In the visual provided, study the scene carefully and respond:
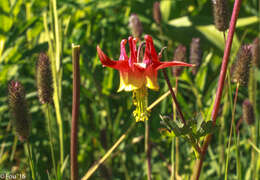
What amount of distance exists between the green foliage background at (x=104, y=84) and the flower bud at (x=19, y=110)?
60 centimetres

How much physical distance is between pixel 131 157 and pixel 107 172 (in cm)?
47

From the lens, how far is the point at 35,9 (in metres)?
2.84

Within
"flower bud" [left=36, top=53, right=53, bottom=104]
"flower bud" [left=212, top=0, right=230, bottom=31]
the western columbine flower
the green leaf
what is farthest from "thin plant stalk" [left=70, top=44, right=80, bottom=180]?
the green leaf

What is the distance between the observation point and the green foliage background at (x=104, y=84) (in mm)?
1991

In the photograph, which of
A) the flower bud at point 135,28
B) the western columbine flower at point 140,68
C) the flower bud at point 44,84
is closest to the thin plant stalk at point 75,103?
the western columbine flower at point 140,68

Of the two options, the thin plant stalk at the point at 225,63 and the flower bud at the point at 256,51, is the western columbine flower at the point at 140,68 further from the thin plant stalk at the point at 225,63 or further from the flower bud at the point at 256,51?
the flower bud at the point at 256,51

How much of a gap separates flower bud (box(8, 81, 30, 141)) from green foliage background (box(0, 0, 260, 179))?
1.98 ft

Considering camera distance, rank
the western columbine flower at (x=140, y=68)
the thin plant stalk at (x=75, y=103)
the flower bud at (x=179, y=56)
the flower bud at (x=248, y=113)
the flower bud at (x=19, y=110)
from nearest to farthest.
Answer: the thin plant stalk at (x=75, y=103), the western columbine flower at (x=140, y=68), the flower bud at (x=19, y=110), the flower bud at (x=179, y=56), the flower bud at (x=248, y=113)

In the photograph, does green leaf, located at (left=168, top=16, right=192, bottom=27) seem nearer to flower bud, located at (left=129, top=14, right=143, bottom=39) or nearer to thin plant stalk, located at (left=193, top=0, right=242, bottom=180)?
flower bud, located at (left=129, top=14, right=143, bottom=39)

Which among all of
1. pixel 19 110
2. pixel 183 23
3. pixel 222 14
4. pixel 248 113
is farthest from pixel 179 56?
pixel 183 23

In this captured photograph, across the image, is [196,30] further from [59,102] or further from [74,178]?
[74,178]

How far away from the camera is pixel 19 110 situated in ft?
3.64

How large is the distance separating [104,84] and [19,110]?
1.20m

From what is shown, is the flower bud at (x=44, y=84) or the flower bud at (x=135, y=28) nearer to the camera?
the flower bud at (x=44, y=84)
